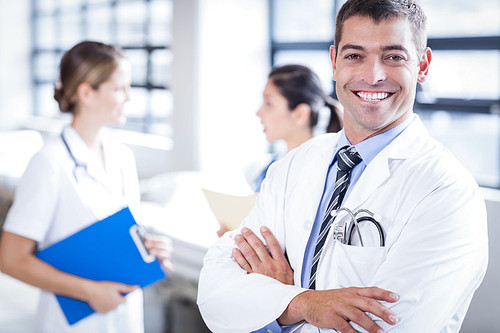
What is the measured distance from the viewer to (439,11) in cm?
320

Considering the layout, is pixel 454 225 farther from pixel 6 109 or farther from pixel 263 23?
pixel 6 109

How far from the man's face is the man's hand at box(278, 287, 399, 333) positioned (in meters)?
0.36

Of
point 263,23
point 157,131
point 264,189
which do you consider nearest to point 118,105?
point 264,189

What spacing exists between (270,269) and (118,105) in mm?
891

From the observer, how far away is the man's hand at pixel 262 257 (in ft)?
4.07

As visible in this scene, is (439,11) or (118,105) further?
(439,11)

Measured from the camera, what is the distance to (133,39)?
5422mm

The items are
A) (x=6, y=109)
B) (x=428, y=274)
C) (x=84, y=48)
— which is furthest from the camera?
(x=6, y=109)

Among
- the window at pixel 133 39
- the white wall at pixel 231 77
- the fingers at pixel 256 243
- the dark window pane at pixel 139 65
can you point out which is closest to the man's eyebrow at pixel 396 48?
the fingers at pixel 256 243

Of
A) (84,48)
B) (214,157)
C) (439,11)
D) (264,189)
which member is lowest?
(214,157)

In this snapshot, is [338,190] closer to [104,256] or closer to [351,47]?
[351,47]

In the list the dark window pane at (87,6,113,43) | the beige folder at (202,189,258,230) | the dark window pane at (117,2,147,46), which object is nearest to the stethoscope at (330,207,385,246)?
the beige folder at (202,189,258,230)

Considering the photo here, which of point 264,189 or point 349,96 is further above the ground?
point 349,96

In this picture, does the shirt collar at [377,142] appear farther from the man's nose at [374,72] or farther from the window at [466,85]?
the window at [466,85]
